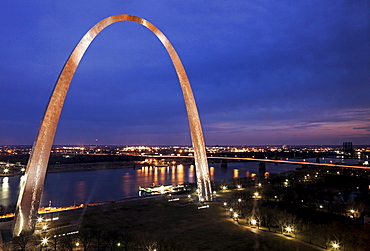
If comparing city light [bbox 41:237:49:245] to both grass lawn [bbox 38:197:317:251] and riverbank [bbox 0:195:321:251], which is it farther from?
grass lawn [bbox 38:197:317:251]

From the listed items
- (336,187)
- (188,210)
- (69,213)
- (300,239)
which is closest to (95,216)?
(69,213)

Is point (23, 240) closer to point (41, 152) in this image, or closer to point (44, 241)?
point (44, 241)

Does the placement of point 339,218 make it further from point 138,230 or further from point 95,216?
point 95,216

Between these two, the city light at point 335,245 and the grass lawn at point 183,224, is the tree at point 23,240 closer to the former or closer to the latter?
the grass lawn at point 183,224

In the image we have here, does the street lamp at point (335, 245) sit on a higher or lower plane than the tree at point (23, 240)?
lower

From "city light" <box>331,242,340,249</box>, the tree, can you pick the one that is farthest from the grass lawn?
the tree

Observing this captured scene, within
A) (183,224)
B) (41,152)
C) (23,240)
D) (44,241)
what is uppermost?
(41,152)

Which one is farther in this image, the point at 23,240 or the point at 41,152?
the point at 41,152

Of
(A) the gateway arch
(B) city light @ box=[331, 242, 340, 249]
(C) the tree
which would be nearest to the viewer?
(C) the tree

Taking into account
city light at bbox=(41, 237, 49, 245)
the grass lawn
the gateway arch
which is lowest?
the grass lawn

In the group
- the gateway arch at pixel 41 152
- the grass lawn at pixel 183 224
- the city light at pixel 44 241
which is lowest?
the grass lawn at pixel 183 224

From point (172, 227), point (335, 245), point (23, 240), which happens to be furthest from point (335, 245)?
point (23, 240)

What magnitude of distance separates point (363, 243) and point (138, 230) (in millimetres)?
9025

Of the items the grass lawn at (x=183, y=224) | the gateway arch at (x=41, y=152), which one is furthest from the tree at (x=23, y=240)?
the grass lawn at (x=183, y=224)
